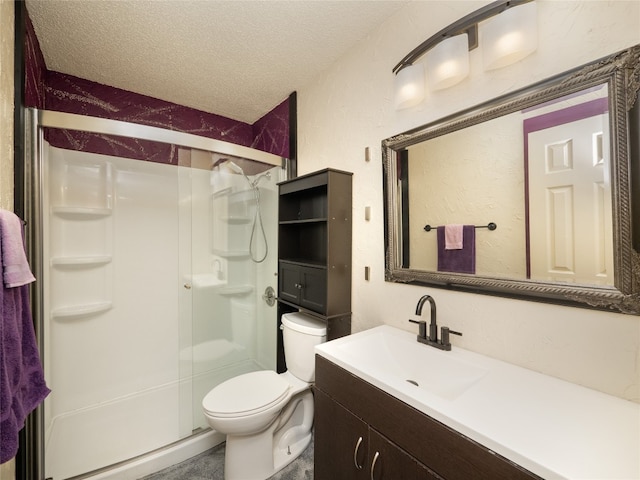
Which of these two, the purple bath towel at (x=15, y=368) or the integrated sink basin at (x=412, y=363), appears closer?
the purple bath towel at (x=15, y=368)

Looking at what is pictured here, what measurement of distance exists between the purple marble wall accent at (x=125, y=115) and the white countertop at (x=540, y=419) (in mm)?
2042

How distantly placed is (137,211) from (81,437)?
1.55 meters

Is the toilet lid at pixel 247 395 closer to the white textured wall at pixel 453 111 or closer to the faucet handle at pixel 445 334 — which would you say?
the white textured wall at pixel 453 111

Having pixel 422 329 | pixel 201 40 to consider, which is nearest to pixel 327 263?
pixel 422 329

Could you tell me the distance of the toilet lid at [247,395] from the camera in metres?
1.37

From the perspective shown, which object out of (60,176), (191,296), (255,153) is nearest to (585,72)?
(255,153)

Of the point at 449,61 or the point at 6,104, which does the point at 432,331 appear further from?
the point at 6,104

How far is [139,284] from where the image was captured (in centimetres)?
219

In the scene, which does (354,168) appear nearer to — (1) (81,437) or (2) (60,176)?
(2) (60,176)

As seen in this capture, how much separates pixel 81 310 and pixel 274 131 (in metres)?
2.04

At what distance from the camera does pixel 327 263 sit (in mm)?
1537

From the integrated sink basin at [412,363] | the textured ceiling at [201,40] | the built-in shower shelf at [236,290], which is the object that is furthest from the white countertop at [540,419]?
the textured ceiling at [201,40]

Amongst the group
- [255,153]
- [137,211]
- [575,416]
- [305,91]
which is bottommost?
[575,416]

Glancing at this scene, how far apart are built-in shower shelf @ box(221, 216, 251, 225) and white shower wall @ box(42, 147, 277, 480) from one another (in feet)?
0.18
